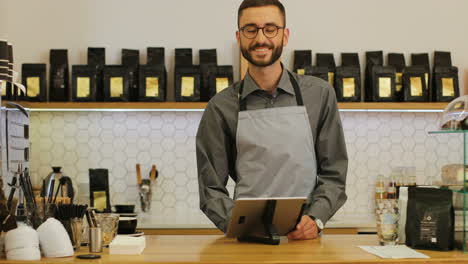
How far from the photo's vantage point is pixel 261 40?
2572mm

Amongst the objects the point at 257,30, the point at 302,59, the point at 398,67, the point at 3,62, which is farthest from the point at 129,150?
the point at 257,30

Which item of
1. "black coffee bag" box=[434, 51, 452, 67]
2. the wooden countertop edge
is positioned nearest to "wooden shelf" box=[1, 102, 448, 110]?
the wooden countertop edge

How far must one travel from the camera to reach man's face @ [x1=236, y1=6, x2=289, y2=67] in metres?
2.59

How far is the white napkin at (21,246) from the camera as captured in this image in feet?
6.66

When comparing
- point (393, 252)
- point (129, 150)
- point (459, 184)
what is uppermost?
point (129, 150)

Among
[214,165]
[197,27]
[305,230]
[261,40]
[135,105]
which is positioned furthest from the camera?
[197,27]

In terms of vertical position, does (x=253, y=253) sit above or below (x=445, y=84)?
below

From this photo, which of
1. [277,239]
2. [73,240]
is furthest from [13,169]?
[277,239]

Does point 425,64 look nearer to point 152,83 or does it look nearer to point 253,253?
point 152,83

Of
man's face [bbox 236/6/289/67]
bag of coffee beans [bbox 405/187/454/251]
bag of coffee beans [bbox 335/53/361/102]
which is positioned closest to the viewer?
bag of coffee beans [bbox 405/187/454/251]

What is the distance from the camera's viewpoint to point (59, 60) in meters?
4.29

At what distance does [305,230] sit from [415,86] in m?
2.13

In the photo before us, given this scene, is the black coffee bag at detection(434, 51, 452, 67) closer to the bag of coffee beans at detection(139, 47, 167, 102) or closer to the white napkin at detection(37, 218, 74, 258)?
the bag of coffee beans at detection(139, 47, 167, 102)

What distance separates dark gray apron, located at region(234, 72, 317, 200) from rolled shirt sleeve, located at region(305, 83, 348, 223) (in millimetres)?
41
